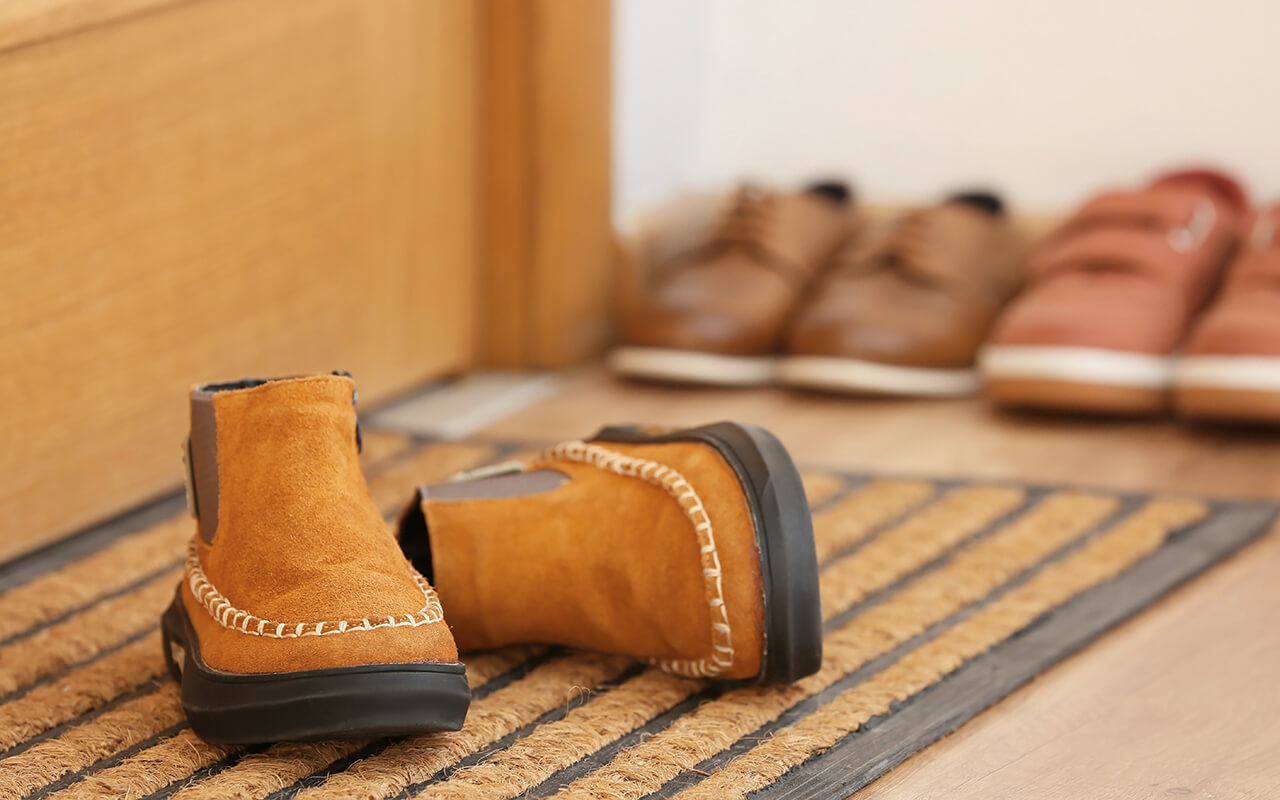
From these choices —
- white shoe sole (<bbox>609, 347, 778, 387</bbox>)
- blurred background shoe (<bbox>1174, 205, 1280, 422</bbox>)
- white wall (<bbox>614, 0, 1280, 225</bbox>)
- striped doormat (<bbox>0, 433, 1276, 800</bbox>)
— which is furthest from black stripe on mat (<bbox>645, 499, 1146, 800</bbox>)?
white wall (<bbox>614, 0, 1280, 225</bbox>)

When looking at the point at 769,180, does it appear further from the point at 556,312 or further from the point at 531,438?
the point at 531,438

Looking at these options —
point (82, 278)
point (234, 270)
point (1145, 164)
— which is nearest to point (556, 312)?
point (234, 270)

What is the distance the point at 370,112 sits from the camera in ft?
4.90

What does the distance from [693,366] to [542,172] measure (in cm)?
28

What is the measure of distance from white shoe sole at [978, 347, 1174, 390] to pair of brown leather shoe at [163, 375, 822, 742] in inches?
26.6

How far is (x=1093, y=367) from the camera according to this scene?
1.48m

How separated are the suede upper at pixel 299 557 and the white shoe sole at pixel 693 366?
803 millimetres

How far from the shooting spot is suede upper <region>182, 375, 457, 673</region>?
0.75 meters

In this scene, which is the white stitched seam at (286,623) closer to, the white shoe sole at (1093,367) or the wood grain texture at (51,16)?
the wood grain texture at (51,16)

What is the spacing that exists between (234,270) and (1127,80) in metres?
1.14

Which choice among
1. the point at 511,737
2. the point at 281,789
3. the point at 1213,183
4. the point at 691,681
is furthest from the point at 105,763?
the point at 1213,183

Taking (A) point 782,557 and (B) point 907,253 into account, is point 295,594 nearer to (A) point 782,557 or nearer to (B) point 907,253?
(A) point 782,557

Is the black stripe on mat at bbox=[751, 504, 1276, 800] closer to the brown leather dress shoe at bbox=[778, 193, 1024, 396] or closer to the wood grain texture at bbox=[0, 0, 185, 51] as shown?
the brown leather dress shoe at bbox=[778, 193, 1024, 396]

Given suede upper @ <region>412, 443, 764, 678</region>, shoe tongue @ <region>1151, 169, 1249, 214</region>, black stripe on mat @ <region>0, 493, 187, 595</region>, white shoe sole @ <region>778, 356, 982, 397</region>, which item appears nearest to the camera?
suede upper @ <region>412, 443, 764, 678</region>
